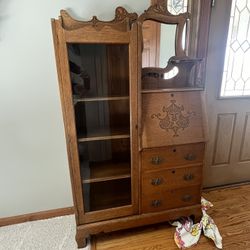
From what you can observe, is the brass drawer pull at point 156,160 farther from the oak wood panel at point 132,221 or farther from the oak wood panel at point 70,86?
the oak wood panel at point 132,221

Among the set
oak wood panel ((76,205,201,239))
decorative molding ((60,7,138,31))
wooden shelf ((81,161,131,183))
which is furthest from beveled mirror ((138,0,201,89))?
oak wood panel ((76,205,201,239))

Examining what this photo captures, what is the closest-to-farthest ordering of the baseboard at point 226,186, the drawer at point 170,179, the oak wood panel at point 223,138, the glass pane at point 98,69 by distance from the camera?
the glass pane at point 98,69 < the drawer at point 170,179 < the oak wood panel at point 223,138 < the baseboard at point 226,186

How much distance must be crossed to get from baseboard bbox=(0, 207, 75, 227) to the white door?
1431mm

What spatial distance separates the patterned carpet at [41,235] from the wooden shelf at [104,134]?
826 millimetres

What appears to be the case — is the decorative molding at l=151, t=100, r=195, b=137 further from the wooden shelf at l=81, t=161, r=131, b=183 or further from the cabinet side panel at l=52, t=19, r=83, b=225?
the cabinet side panel at l=52, t=19, r=83, b=225

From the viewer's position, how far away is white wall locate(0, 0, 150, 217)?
1323 mm

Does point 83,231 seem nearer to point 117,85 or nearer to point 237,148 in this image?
point 117,85

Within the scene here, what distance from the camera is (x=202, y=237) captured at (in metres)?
1.56

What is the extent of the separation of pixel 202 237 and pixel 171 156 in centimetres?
73

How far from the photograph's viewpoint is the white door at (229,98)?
1.69m

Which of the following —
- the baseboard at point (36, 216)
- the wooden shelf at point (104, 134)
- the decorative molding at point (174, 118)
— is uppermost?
the decorative molding at point (174, 118)

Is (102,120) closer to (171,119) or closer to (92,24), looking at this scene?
(171,119)

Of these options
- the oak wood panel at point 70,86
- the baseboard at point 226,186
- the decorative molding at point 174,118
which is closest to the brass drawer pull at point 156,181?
the oak wood panel at point 70,86

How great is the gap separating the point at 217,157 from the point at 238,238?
0.75 metres
